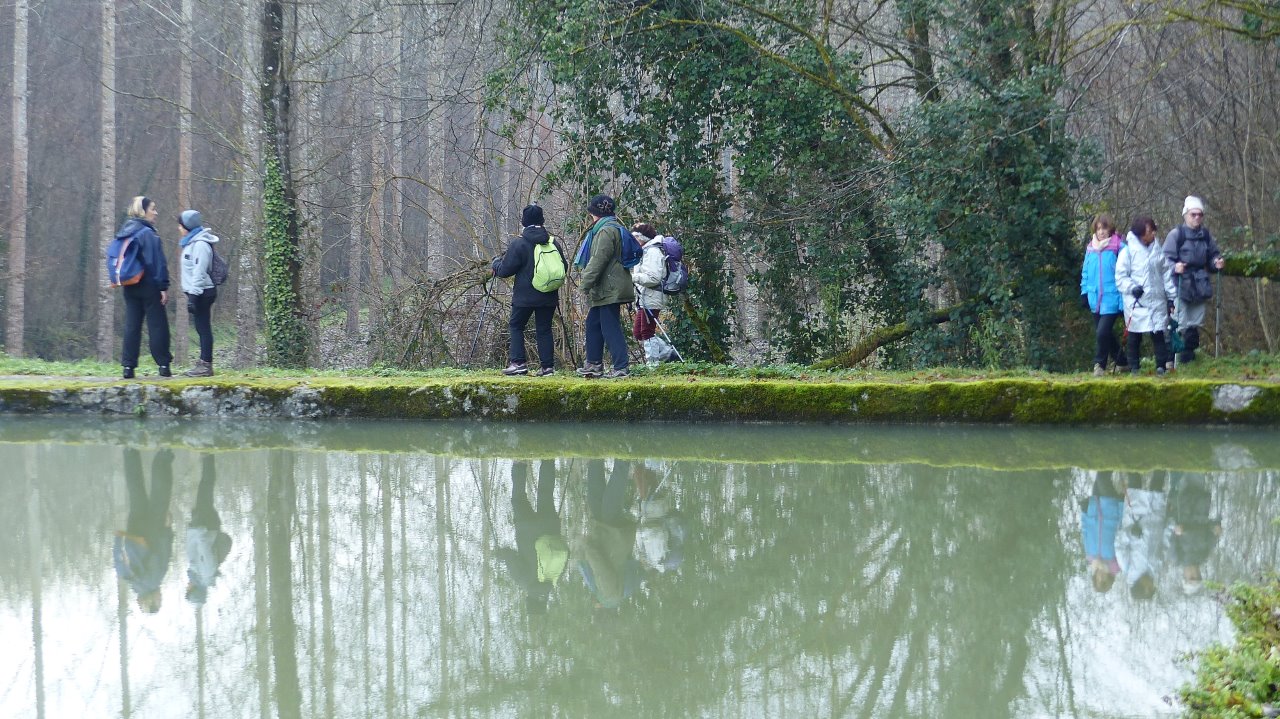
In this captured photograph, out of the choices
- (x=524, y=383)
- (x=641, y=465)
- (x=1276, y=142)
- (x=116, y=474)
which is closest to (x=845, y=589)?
(x=641, y=465)

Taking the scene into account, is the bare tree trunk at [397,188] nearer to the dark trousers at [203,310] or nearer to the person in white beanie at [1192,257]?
the dark trousers at [203,310]

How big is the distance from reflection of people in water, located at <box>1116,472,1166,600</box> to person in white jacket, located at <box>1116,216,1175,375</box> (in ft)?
14.9

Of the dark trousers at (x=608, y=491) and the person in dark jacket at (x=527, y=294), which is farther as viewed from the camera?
the person in dark jacket at (x=527, y=294)

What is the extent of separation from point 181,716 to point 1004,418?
309 inches

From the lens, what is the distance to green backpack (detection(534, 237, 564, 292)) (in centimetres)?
1147

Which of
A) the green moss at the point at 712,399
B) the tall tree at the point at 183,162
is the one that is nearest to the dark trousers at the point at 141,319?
the green moss at the point at 712,399

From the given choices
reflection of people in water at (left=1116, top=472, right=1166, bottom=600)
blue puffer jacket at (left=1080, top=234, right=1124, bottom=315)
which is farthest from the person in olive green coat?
reflection of people in water at (left=1116, top=472, right=1166, bottom=600)

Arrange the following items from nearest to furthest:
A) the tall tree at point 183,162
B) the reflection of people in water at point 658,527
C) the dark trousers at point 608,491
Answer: the reflection of people in water at point 658,527, the dark trousers at point 608,491, the tall tree at point 183,162

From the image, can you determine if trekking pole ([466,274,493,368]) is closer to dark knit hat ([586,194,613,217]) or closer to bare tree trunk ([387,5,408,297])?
bare tree trunk ([387,5,408,297])

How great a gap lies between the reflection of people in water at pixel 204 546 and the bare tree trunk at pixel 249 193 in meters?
11.0

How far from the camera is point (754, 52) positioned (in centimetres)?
1432

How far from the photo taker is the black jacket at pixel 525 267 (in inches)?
451

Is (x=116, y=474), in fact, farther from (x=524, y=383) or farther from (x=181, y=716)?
(x=181, y=716)

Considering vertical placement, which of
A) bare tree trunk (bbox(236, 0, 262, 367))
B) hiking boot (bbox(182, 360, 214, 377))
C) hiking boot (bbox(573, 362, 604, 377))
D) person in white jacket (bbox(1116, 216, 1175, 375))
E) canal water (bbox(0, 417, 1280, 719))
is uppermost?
bare tree trunk (bbox(236, 0, 262, 367))
